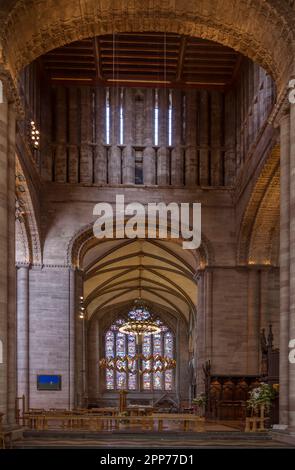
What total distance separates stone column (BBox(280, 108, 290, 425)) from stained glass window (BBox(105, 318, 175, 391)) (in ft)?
103

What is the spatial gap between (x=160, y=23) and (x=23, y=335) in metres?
13.8

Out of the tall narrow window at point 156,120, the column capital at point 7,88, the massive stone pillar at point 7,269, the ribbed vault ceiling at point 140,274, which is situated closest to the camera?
the massive stone pillar at point 7,269

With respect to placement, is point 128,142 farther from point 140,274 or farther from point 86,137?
point 140,274

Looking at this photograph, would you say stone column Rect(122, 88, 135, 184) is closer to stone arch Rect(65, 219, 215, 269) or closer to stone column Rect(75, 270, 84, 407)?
stone arch Rect(65, 219, 215, 269)

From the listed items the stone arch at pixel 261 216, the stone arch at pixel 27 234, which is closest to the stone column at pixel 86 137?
the stone arch at pixel 27 234

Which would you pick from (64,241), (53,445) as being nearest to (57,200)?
(64,241)

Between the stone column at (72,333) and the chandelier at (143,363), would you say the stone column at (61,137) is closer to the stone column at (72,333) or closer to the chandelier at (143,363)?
the stone column at (72,333)

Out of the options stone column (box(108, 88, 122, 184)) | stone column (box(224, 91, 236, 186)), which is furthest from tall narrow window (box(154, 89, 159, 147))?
stone column (box(224, 91, 236, 186))

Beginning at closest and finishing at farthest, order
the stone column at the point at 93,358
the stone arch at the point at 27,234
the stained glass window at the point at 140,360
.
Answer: the stone arch at the point at 27,234 < the stone column at the point at 93,358 < the stained glass window at the point at 140,360

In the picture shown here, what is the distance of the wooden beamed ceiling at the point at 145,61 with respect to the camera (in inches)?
983

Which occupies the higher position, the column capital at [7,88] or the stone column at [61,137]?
the stone column at [61,137]

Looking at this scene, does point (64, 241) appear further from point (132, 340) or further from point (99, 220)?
point (132, 340)
